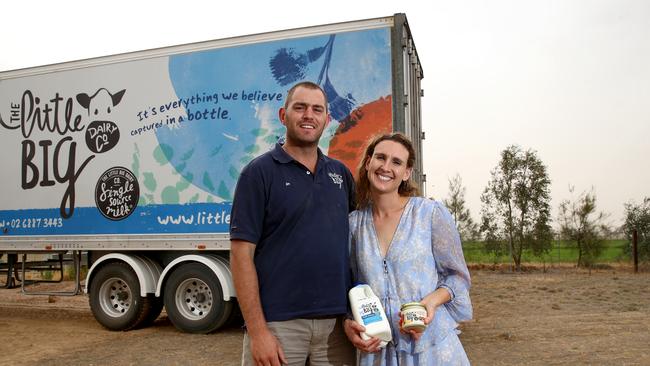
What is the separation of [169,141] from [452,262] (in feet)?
19.2

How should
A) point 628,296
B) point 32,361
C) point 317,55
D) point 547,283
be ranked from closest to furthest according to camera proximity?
point 32,361 < point 317,55 < point 628,296 < point 547,283

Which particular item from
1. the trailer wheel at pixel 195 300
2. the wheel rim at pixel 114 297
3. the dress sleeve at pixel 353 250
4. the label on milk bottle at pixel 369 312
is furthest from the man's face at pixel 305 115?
the wheel rim at pixel 114 297

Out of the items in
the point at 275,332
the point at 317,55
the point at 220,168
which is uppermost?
the point at 317,55

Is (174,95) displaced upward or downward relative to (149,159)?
upward

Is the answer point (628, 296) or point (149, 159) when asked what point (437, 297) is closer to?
point (149, 159)

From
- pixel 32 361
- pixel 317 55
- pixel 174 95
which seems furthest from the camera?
pixel 174 95

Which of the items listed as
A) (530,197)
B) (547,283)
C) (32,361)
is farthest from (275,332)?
(530,197)

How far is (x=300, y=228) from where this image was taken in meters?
2.55

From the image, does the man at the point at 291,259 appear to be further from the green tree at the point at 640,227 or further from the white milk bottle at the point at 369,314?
the green tree at the point at 640,227

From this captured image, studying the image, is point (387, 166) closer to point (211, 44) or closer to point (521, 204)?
point (211, 44)

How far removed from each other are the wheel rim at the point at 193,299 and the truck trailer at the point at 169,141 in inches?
0.6

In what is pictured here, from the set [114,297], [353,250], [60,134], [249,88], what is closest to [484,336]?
[249,88]

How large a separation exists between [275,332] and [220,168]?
17.0ft

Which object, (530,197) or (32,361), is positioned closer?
(32,361)
